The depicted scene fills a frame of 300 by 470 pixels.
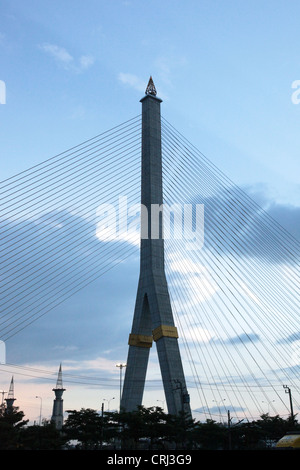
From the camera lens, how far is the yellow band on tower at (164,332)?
161 feet

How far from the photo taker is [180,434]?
47.0 metres

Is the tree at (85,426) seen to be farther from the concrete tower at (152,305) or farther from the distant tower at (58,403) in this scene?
the distant tower at (58,403)

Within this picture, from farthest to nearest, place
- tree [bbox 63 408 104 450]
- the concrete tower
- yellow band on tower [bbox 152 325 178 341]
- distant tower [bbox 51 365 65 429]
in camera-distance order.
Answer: distant tower [bbox 51 365 65 429]
tree [bbox 63 408 104 450]
yellow band on tower [bbox 152 325 178 341]
the concrete tower

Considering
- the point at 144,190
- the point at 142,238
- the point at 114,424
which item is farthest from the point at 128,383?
the point at 144,190

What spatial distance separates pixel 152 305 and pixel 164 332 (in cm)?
318

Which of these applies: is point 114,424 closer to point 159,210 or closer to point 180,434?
point 180,434

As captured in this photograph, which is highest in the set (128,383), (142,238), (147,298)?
(142,238)

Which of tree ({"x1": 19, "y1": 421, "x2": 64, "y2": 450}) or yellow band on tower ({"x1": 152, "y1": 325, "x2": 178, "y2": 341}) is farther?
yellow band on tower ({"x1": 152, "y1": 325, "x2": 178, "y2": 341})

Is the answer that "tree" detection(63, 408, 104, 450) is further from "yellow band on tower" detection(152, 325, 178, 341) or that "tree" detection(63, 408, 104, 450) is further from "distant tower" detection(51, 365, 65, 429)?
"distant tower" detection(51, 365, 65, 429)

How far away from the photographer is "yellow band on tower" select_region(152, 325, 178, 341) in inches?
1929

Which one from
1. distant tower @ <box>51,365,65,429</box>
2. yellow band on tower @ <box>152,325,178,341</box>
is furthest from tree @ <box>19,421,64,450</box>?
distant tower @ <box>51,365,65,429</box>
